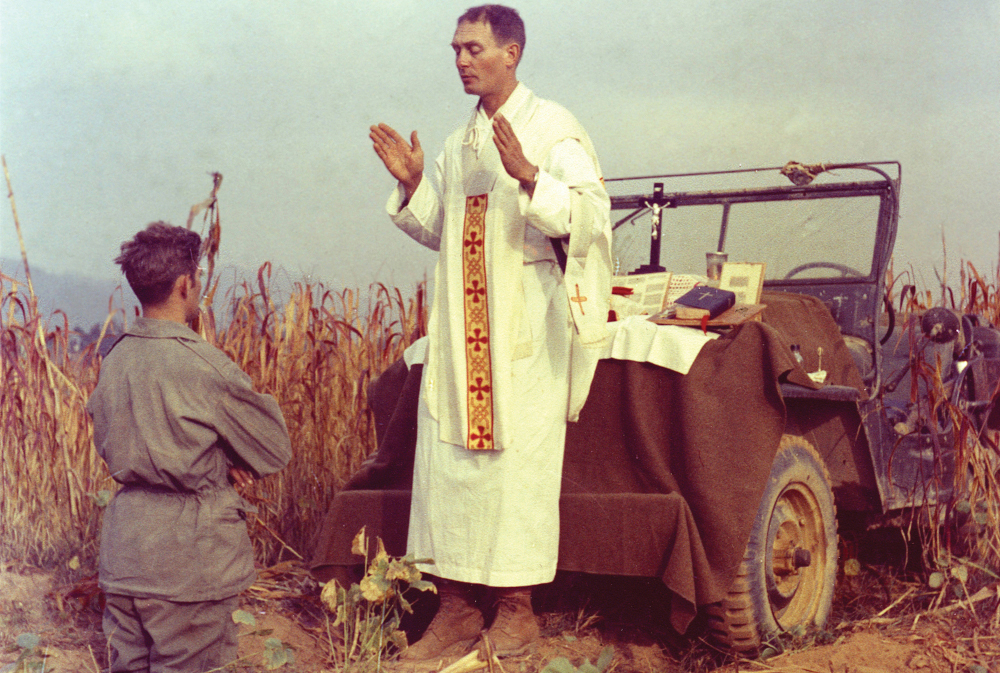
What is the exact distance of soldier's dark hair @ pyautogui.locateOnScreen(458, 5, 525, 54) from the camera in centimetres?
361

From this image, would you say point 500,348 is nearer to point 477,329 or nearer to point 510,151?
point 477,329

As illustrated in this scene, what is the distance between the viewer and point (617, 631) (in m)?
4.14

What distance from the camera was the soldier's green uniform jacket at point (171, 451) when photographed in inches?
115

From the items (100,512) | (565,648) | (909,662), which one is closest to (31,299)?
(100,512)

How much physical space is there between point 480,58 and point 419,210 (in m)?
0.59

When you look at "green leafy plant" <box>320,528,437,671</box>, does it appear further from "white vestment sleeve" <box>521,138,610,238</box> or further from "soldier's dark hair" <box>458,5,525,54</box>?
"soldier's dark hair" <box>458,5,525,54</box>

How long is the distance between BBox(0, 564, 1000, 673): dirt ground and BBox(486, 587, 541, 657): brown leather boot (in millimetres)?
49

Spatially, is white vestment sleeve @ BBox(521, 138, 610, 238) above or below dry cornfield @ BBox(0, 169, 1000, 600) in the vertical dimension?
above

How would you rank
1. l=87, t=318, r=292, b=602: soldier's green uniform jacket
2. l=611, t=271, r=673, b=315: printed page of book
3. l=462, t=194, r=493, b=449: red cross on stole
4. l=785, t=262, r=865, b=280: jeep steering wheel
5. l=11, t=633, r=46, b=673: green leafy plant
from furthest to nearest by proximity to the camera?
l=785, t=262, r=865, b=280: jeep steering wheel < l=611, t=271, r=673, b=315: printed page of book < l=462, t=194, r=493, b=449: red cross on stole < l=11, t=633, r=46, b=673: green leafy plant < l=87, t=318, r=292, b=602: soldier's green uniform jacket

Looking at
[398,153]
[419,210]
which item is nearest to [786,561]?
[419,210]

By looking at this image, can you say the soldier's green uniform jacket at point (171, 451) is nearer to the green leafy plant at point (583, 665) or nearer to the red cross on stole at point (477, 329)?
the red cross on stole at point (477, 329)

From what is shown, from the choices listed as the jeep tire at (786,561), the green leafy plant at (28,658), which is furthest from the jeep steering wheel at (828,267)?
the green leafy plant at (28,658)

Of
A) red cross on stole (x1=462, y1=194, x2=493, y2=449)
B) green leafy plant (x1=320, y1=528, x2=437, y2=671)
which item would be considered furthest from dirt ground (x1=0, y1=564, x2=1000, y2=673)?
red cross on stole (x1=462, y1=194, x2=493, y2=449)

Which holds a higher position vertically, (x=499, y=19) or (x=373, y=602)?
(x=499, y=19)
